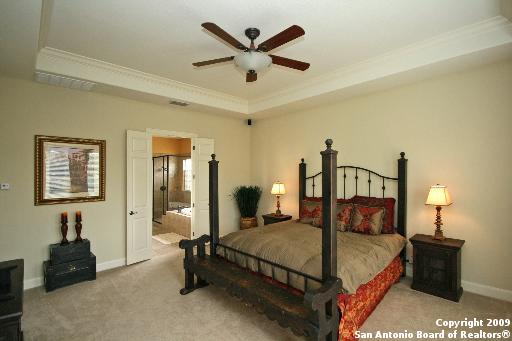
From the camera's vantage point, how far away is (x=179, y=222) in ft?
20.0

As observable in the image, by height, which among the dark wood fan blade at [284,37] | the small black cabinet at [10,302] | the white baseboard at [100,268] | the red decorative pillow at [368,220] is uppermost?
the dark wood fan blade at [284,37]

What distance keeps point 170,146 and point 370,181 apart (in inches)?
243

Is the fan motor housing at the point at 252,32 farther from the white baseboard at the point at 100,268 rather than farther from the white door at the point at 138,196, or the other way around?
the white baseboard at the point at 100,268

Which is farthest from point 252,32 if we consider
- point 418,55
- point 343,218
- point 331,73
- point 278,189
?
point 278,189

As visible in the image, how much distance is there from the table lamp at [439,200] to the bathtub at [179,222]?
14.7ft

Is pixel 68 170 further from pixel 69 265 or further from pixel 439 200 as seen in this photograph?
pixel 439 200

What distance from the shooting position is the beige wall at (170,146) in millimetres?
8055

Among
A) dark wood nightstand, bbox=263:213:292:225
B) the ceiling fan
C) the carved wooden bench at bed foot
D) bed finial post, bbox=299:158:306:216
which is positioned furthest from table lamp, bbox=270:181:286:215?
the ceiling fan

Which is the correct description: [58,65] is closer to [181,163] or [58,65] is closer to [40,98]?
[40,98]

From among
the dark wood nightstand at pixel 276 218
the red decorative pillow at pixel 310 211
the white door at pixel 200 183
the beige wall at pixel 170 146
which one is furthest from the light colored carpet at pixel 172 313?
the beige wall at pixel 170 146

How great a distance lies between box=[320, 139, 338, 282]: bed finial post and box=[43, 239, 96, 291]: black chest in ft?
10.7

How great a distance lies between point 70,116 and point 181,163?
14.9 ft

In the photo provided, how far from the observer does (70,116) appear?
3.79 metres

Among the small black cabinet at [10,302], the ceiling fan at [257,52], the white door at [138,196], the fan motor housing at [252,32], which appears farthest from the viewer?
the white door at [138,196]
